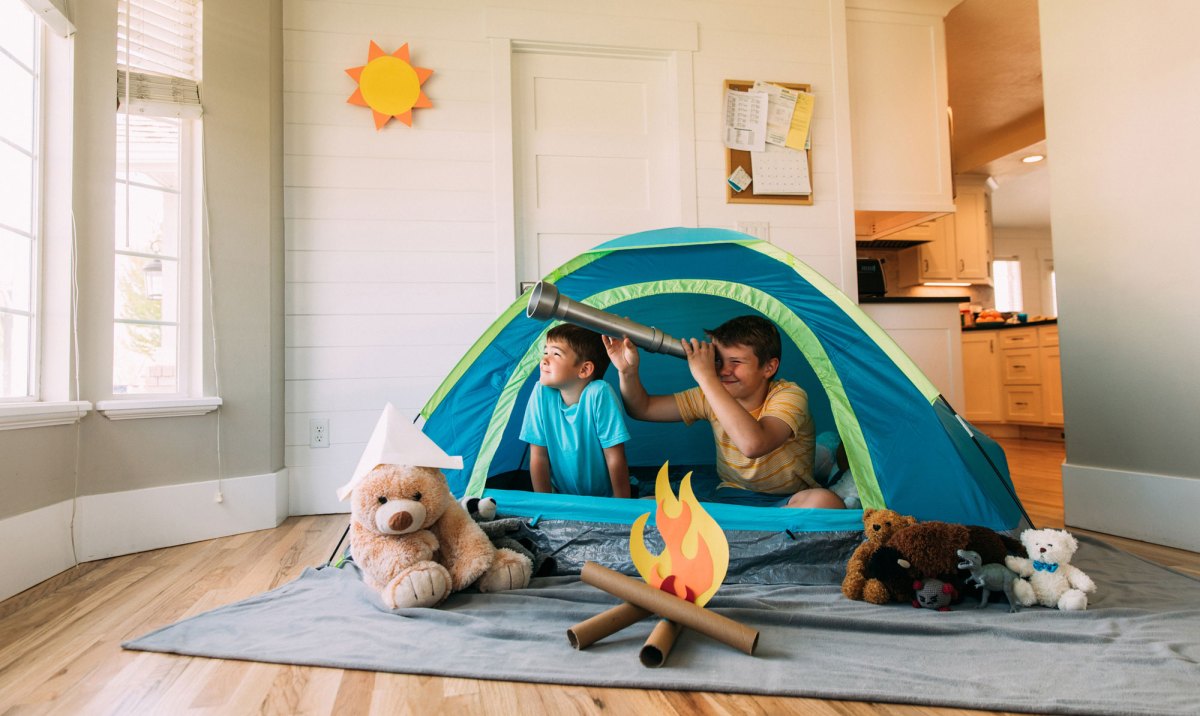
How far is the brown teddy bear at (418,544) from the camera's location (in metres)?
1.33

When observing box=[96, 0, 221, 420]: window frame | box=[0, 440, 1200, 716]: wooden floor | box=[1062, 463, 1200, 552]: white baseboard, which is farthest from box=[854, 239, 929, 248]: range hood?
box=[96, 0, 221, 420]: window frame

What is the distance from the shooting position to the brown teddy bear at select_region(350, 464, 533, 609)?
4.37ft

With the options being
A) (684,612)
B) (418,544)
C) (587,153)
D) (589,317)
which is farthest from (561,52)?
(684,612)

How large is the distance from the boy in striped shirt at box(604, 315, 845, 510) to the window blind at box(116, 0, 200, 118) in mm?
1533

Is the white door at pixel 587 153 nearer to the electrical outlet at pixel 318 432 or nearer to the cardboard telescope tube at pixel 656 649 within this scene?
the electrical outlet at pixel 318 432

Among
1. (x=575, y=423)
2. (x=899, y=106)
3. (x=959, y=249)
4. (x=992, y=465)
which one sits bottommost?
(x=992, y=465)

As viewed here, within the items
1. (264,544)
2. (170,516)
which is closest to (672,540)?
(264,544)

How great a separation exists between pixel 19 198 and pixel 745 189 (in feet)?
7.32

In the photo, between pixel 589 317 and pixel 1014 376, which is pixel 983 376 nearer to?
pixel 1014 376

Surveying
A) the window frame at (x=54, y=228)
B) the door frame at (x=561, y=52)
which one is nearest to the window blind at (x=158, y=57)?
the window frame at (x=54, y=228)

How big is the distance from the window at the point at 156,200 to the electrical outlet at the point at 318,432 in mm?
409

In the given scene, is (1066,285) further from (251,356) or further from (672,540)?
(251,356)

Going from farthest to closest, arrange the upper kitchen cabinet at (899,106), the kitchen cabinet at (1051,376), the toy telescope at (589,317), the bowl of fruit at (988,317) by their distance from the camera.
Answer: the bowl of fruit at (988,317)
the kitchen cabinet at (1051,376)
the upper kitchen cabinet at (899,106)
the toy telescope at (589,317)

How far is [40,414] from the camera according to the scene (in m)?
1.65
